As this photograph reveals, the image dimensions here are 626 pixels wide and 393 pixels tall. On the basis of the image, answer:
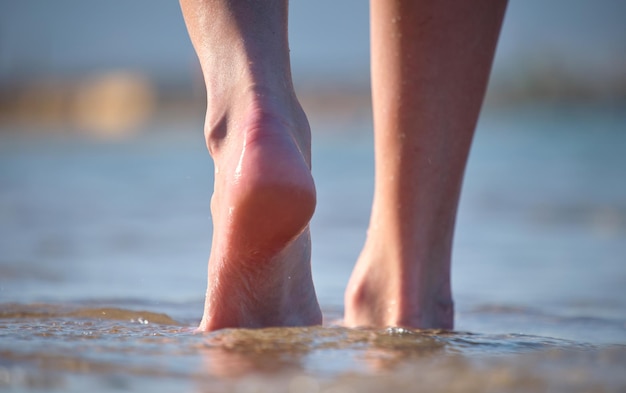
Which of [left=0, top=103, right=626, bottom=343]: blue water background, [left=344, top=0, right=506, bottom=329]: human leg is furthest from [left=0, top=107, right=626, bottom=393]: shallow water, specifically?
[left=344, top=0, right=506, bottom=329]: human leg

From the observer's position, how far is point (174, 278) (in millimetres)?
2084

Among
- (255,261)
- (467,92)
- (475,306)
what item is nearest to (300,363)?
(255,261)

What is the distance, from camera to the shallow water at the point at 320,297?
92 cm

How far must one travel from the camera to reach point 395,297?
4.69 feet

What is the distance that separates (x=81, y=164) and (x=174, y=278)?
523 centimetres

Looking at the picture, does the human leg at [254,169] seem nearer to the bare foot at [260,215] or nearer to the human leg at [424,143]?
the bare foot at [260,215]

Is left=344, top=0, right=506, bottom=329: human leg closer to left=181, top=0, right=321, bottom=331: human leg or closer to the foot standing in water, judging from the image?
the foot standing in water

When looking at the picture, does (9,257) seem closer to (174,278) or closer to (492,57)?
(174,278)

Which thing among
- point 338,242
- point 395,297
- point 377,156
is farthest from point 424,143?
point 338,242

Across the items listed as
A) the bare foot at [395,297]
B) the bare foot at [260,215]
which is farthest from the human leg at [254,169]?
the bare foot at [395,297]

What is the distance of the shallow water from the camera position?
921 mm

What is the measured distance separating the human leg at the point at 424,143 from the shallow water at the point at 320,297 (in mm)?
147

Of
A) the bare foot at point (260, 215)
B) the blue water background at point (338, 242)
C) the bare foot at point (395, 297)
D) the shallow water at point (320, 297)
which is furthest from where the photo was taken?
the blue water background at point (338, 242)

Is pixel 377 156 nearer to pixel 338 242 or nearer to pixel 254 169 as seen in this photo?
pixel 254 169
